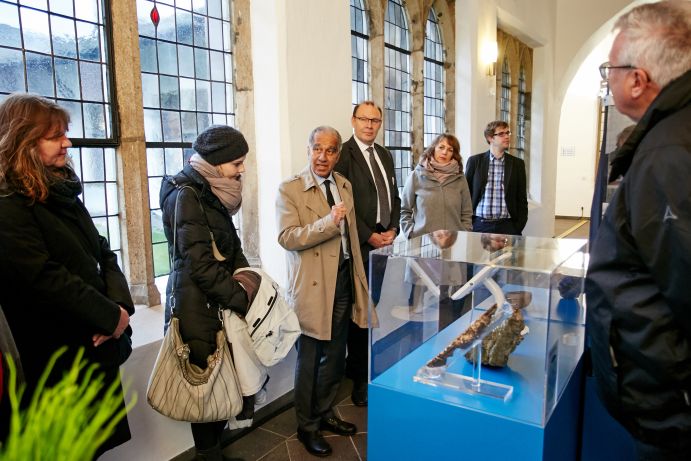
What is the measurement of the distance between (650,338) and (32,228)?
72.2 inches

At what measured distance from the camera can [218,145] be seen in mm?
2322

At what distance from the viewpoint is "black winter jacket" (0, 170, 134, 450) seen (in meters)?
1.74

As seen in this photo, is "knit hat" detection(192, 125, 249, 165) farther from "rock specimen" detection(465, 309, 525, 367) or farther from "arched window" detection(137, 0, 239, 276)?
"rock specimen" detection(465, 309, 525, 367)

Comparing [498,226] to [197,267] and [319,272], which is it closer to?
[319,272]

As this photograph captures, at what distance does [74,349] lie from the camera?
1.93 metres

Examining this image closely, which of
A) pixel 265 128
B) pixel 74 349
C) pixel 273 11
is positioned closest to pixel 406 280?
pixel 74 349

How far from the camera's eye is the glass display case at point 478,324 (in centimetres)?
175

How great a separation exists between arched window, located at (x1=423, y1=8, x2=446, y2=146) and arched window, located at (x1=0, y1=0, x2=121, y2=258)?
3.96 metres

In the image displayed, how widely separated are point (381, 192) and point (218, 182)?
1321 mm

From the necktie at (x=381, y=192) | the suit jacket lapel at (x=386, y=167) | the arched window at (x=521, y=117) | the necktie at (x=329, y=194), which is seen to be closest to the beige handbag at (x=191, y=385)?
the necktie at (x=329, y=194)

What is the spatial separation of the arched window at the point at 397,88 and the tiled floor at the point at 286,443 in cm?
299

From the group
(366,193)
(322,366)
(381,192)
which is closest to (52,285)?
(322,366)

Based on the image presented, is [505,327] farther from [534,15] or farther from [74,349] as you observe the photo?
[534,15]

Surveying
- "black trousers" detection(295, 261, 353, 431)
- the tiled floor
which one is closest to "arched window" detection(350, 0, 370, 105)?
"black trousers" detection(295, 261, 353, 431)
